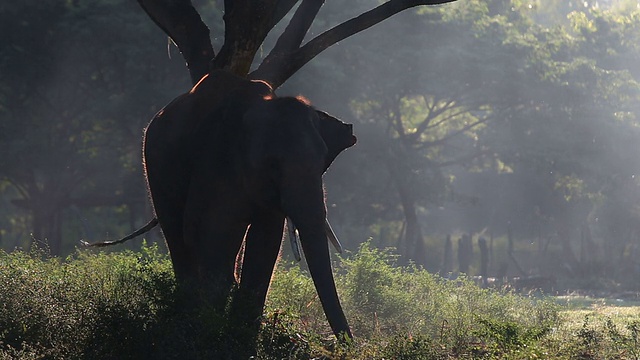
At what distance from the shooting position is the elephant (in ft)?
30.5

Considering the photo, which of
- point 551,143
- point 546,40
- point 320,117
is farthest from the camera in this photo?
point 546,40

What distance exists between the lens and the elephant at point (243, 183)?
9.29 m

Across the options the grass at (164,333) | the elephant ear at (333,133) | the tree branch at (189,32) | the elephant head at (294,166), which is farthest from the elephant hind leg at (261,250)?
→ the tree branch at (189,32)

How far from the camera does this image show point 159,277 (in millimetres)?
9281

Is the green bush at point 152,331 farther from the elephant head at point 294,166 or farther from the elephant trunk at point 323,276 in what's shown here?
the elephant head at point 294,166

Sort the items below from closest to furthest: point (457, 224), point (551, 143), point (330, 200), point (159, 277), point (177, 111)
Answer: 1. point (159, 277)
2. point (177, 111)
3. point (330, 200)
4. point (551, 143)
5. point (457, 224)

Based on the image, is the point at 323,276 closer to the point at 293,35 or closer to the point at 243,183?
the point at 243,183

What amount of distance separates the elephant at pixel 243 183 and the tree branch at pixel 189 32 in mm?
2242

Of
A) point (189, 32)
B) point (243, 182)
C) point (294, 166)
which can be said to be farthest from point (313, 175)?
point (189, 32)

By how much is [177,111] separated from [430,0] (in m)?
3.36

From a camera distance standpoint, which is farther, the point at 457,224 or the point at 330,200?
the point at 457,224

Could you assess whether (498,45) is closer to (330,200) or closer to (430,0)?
(330,200)

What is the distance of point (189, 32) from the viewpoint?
44.0ft

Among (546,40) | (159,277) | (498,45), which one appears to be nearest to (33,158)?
(498,45)
